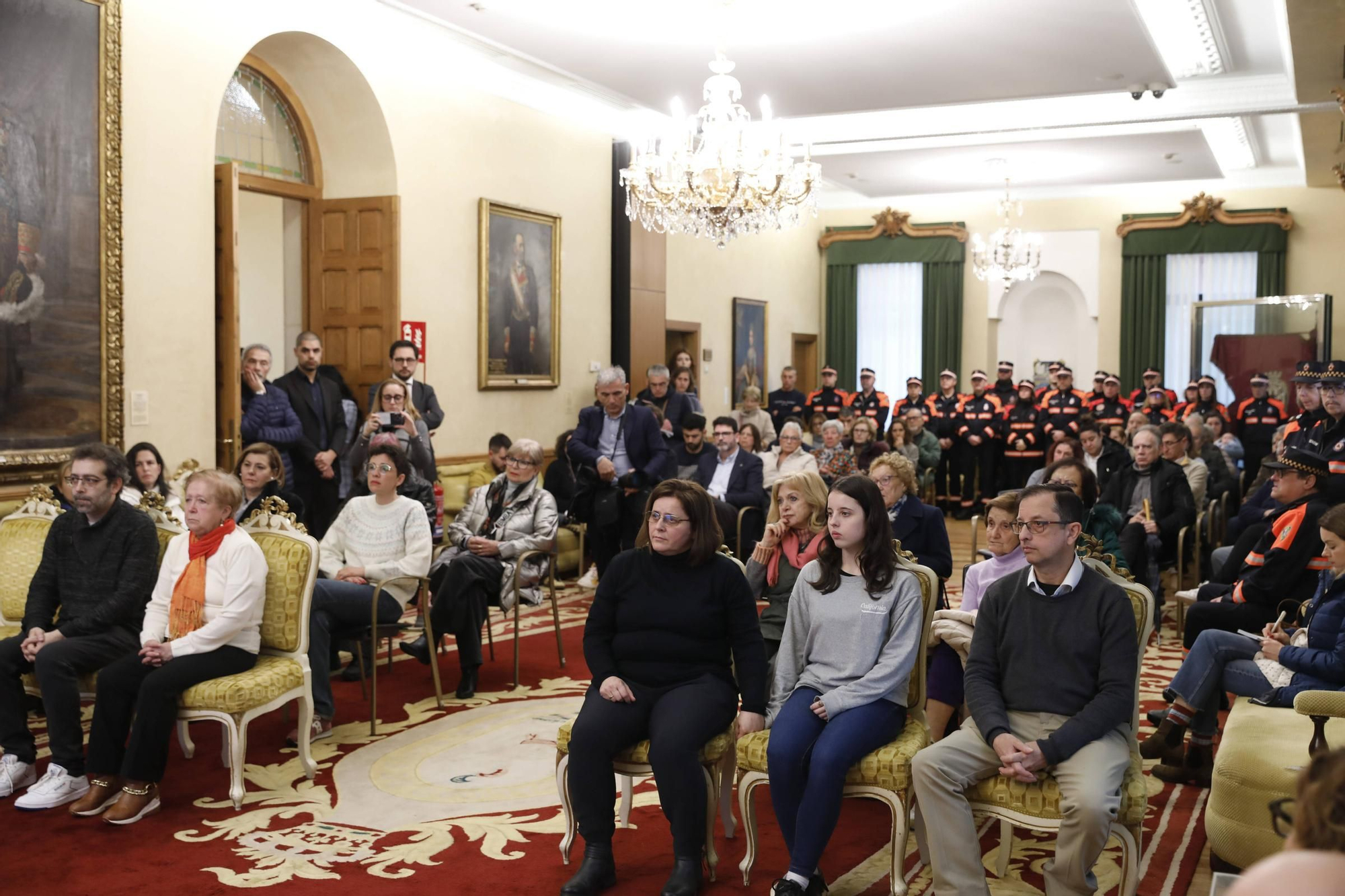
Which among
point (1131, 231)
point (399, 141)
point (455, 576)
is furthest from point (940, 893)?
point (1131, 231)

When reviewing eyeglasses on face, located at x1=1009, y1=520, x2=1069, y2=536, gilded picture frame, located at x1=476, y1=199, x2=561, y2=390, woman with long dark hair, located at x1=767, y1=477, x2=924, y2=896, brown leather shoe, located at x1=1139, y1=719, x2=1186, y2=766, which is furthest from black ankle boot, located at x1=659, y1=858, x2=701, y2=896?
gilded picture frame, located at x1=476, y1=199, x2=561, y2=390

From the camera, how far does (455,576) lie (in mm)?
6090

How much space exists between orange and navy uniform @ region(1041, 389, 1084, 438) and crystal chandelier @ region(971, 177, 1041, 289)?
78.4 inches

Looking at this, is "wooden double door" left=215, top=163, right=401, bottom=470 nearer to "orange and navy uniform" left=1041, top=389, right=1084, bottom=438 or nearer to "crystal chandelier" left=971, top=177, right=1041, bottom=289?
"orange and navy uniform" left=1041, top=389, right=1084, bottom=438

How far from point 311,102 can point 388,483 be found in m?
4.32

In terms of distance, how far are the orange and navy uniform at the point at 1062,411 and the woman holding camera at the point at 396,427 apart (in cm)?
841

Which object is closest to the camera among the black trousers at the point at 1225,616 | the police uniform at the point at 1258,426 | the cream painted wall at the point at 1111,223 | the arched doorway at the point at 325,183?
the black trousers at the point at 1225,616

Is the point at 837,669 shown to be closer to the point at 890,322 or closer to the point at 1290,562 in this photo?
the point at 1290,562

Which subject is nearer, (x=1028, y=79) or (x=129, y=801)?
(x=129, y=801)

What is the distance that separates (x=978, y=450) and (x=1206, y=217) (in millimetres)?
4721

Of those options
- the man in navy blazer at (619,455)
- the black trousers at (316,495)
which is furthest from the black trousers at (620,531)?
the black trousers at (316,495)

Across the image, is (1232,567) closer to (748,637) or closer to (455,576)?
(748,637)

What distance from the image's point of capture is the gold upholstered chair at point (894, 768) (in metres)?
3.61

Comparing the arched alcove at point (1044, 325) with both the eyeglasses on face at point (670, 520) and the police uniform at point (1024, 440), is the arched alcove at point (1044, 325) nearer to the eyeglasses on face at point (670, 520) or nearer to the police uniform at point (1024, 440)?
the police uniform at point (1024, 440)
